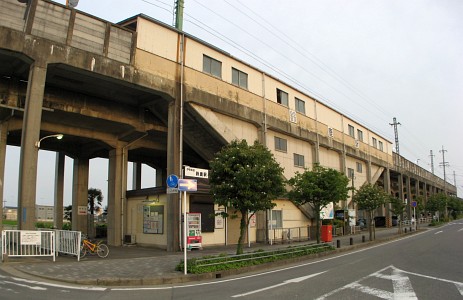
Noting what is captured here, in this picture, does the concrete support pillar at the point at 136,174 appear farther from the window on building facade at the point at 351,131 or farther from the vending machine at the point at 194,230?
the window on building facade at the point at 351,131

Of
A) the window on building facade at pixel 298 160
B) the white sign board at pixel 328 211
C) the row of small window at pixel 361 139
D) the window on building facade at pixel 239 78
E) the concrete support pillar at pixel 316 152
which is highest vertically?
the window on building facade at pixel 239 78

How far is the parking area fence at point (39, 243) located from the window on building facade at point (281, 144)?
18.7 m

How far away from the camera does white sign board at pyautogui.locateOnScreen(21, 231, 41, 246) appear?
15.8m

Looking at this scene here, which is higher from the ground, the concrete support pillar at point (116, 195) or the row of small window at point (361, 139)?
the row of small window at point (361, 139)

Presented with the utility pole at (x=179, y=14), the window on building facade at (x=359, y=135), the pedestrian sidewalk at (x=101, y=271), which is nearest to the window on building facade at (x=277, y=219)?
the pedestrian sidewalk at (x=101, y=271)

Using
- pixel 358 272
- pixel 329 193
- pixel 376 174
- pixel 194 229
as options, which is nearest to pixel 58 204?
pixel 194 229

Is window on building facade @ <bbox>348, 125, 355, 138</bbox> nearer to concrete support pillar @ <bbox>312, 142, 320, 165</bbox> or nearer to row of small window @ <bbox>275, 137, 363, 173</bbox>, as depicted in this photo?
concrete support pillar @ <bbox>312, 142, 320, 165</bbox>

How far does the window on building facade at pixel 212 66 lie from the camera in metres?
26.1

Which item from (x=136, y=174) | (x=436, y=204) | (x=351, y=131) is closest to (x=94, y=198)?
(x=136, y=174)

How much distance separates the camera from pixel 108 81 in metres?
21.4

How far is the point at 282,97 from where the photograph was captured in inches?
1329

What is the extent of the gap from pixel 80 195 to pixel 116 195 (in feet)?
21.2

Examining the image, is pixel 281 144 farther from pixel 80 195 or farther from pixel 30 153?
pixel 30 153

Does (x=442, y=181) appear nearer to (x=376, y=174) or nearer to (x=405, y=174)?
(x=405, y=174)
